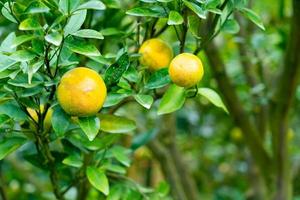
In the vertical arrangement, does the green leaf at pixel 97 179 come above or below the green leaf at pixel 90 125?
below

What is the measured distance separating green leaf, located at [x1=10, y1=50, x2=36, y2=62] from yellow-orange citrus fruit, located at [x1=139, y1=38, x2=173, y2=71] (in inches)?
6.5

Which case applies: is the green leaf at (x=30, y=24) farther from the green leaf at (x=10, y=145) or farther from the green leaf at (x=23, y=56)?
the green leaf at (x=10, y=145)

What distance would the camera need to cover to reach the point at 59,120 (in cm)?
66

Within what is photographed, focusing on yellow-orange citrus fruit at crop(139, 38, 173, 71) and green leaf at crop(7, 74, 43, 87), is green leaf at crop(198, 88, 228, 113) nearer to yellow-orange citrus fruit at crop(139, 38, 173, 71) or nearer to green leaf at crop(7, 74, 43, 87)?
yellow-orange citrus fruit at crop(139, 38, 173, 71)

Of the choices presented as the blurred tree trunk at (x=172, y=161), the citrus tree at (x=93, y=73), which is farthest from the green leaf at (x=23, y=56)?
the blurred tree trunk at (x=172, y=161)

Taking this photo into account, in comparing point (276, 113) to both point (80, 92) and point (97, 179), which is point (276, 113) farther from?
point (80, 92)

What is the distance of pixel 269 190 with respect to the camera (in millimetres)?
1323

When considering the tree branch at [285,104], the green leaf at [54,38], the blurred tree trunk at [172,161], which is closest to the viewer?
the green leaf at [54,38]

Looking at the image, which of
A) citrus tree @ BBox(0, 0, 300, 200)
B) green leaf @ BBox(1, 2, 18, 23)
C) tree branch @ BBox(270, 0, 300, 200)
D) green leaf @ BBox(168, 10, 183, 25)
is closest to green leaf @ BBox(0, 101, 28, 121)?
citrus tree @ BBox(0, 0, 300, 200)

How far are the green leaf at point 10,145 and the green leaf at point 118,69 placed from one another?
0.49 feet

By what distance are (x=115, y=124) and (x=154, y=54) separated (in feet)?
0.35

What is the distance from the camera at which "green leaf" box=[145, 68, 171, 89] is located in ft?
2.36

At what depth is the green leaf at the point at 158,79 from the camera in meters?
0.72

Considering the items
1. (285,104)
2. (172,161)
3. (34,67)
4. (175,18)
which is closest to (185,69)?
(175,18)
